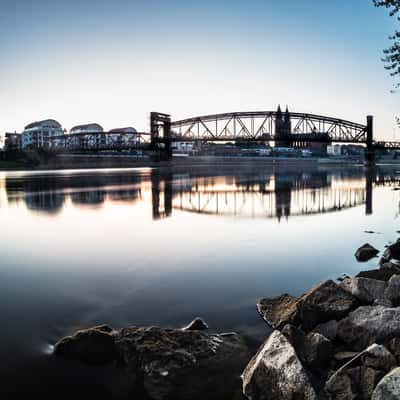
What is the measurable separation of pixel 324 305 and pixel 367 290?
3.30ft

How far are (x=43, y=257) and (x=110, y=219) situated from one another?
1022 cm

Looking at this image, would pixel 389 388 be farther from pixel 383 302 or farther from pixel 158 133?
pixel 158 133

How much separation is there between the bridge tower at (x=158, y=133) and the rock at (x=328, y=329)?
122605mm

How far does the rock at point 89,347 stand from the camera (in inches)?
270

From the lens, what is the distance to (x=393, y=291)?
7.41 m

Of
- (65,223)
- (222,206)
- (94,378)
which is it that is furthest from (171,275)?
(222,206)

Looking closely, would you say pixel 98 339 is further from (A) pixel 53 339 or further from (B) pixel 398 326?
(B) pixel 398 326

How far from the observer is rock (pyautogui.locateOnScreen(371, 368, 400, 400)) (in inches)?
177

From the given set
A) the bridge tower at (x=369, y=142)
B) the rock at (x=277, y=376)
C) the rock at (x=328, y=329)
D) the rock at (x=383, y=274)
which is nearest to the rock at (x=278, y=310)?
the rock at (x=328, y=329)

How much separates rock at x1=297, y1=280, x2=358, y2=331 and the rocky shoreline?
2 cm

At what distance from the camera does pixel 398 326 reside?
5988 millimetres

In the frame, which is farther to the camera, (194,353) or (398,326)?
(194,353)

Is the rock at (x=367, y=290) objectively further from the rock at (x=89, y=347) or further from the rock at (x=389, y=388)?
the rock at (x=89, y=347)

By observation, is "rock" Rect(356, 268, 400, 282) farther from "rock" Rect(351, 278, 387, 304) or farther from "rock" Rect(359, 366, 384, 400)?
"rock" Rect(359, 366, 384, 400)
